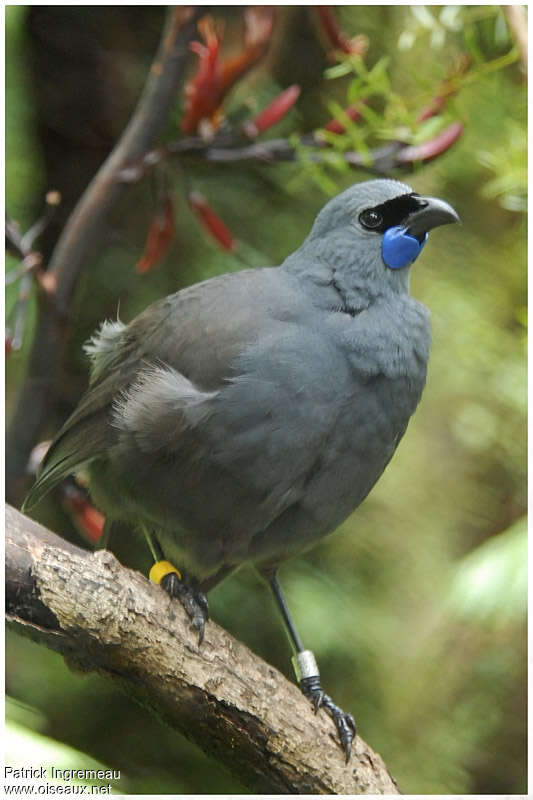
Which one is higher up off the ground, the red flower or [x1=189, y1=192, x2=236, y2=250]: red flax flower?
the red flower

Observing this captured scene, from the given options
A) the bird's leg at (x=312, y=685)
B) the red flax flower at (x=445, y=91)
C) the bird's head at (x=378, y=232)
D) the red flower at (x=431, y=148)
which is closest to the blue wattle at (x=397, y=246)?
the bird's head at (x=378, y=232)

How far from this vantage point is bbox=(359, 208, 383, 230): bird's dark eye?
1679 mm

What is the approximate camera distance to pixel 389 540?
2570 mm

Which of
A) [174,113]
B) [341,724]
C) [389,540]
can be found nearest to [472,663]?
[389,540]

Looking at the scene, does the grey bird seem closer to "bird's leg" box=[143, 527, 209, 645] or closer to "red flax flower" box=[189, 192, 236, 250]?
"bird's leg" box=[143, 527, 209, 645]

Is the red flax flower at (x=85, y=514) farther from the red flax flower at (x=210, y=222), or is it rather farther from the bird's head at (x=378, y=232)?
the bird's head at (x=378, y=232)

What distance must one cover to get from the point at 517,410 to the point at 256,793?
4.26 feet

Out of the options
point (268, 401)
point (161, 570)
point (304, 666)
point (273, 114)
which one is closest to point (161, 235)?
point (273, 114)

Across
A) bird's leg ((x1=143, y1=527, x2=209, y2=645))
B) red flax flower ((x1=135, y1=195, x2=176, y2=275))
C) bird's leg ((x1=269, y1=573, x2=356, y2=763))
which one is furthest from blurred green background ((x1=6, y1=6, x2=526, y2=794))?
bird's leg ((x1=269, y1=573, x2=356, y2=763))

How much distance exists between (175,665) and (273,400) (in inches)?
17.2

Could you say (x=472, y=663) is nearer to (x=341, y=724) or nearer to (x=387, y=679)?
(x=387, y=679)

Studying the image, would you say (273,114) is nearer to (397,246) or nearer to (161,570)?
(397,246)

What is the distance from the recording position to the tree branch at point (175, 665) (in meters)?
1.35

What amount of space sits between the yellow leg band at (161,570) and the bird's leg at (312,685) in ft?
0.80
